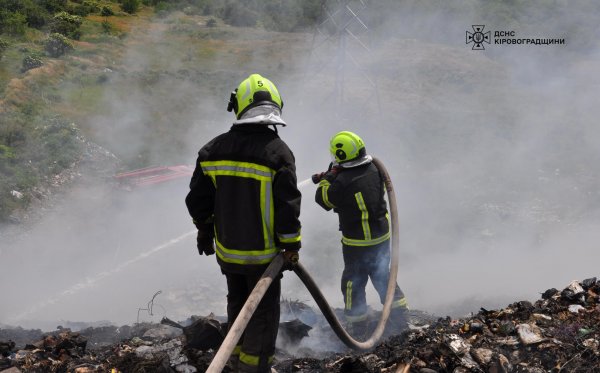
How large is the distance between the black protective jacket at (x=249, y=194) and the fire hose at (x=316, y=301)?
0.16 m

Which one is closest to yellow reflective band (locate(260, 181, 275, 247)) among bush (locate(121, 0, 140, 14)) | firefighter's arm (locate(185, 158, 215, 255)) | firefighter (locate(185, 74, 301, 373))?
firefighter (locate(185, 74, 301, 373))

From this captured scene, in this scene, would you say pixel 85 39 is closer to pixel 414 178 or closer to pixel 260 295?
pixel 414 178

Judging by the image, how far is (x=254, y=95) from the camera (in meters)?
3.40

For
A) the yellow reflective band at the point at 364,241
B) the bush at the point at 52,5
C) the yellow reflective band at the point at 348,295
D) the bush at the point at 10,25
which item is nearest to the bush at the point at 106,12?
the bush at the point at 52,5

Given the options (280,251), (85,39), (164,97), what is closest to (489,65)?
(164,97)

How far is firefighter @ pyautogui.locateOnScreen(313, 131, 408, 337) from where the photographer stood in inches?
209

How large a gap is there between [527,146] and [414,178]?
3.11m

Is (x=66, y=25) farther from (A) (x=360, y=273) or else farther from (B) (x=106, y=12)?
(A) (x=360, y=273)

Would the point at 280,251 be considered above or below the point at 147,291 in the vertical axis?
above

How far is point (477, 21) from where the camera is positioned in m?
22.1

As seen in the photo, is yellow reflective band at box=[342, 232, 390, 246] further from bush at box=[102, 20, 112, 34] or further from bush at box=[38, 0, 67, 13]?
bush at box=[38, 0, 67, 13]

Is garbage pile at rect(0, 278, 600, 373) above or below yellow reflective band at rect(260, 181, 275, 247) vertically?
below

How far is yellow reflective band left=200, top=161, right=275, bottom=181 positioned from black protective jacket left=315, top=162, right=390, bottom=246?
202 centimetres
